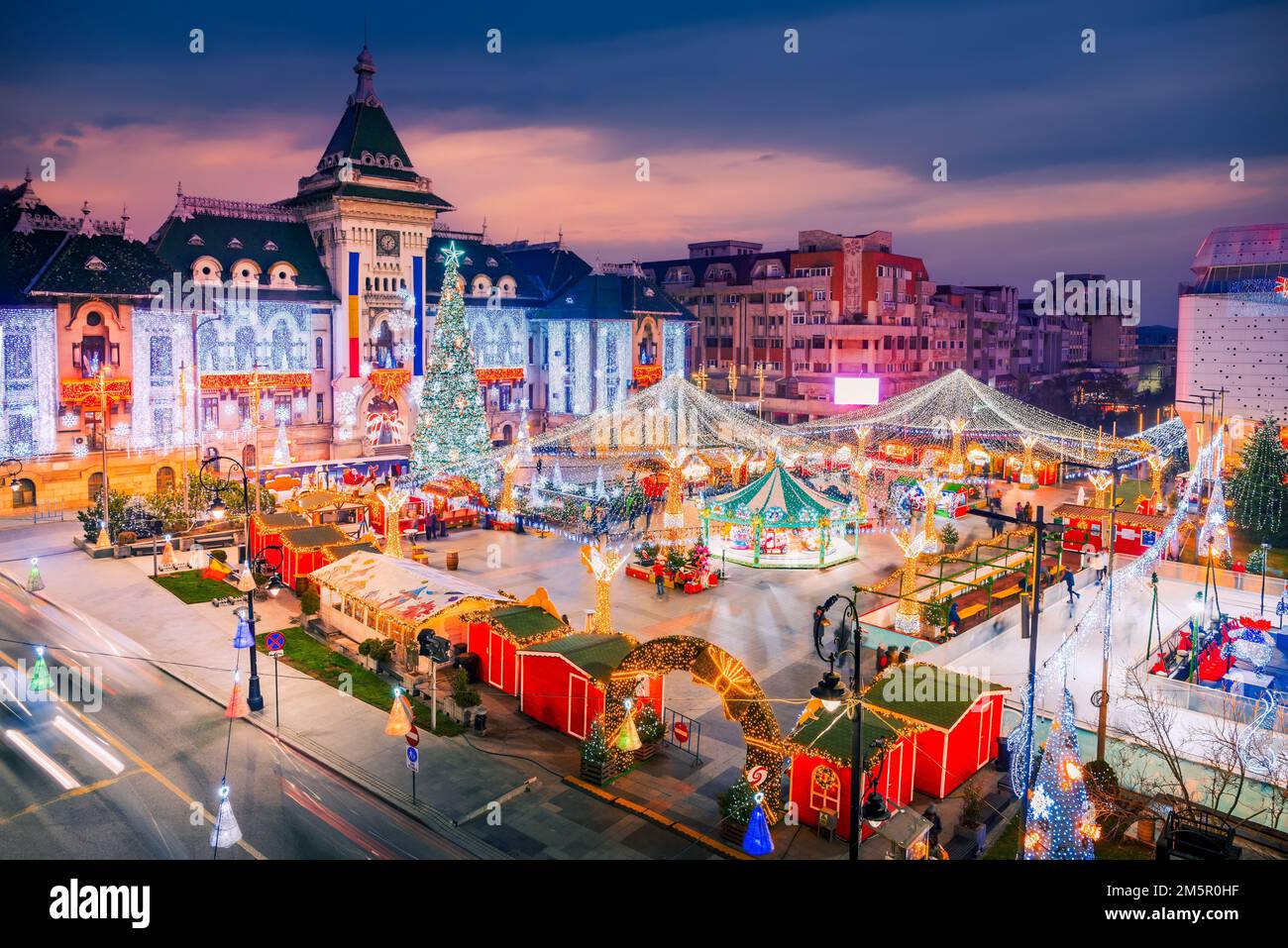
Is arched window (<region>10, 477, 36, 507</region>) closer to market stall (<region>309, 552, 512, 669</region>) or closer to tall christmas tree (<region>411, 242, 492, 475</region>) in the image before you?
tall christmas tree (<region>411, 242, 492, 475</region>)

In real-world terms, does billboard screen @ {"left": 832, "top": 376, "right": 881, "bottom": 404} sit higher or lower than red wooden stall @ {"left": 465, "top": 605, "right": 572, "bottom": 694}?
higher

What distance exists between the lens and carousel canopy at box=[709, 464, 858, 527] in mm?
36688

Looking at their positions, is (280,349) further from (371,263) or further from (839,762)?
(839,762)

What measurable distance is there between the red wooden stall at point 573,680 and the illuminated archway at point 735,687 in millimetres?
1901

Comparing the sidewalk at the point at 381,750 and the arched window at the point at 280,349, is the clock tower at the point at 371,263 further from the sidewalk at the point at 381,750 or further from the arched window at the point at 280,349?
the sidewalk at the point at 381,750

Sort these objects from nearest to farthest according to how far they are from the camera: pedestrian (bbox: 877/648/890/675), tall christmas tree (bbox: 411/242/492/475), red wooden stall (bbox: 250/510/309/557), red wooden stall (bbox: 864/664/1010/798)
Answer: red wooden stall (bbox: 864/664/1010/798), pedestrian (bbox: 877/648/890/675), red wooden stall (bbox: 250/510/309/557), tall christmas tree (bbox: 411/242/492/475)

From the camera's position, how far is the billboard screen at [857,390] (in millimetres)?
77312

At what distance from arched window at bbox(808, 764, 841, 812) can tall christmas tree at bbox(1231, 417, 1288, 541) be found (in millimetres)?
33164

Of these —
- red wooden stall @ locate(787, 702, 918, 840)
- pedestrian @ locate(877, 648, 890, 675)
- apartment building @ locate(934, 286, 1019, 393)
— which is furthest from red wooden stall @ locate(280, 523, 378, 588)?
apartment building @ locate(934, 286, 1019, 393)

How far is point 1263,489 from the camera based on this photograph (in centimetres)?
4094

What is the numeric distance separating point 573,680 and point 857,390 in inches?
2395

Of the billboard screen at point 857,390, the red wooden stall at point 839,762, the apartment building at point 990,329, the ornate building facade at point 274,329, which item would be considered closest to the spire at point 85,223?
the ornate building facade at point 274,329

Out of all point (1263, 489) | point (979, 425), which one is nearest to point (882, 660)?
point (1263, 489)
